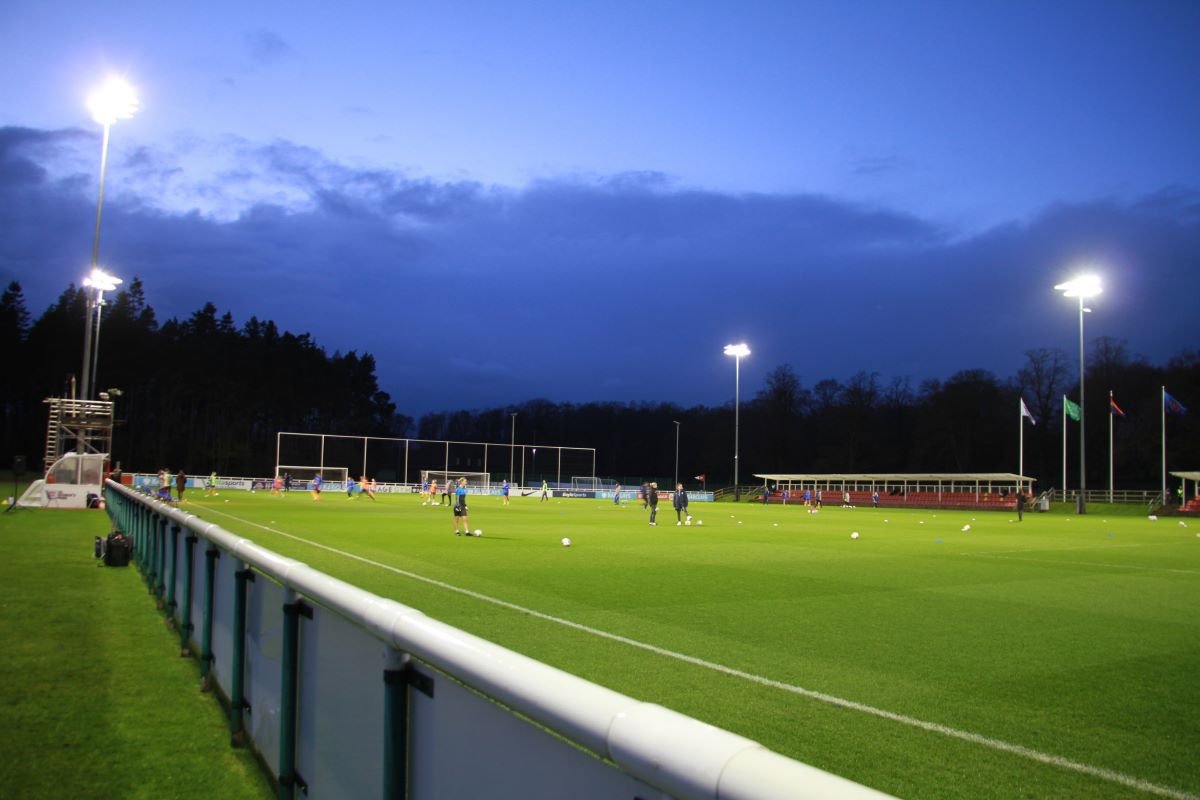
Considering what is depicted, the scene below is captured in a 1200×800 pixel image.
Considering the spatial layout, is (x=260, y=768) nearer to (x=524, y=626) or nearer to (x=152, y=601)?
(x=524, y=626)

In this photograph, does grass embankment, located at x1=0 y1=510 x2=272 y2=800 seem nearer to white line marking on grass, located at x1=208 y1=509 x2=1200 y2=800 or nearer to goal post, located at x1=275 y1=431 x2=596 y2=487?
white line marking on grass, located at x1=208 y1=509 x2=1200 y2=800

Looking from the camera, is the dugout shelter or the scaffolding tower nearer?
the scaffolding tower

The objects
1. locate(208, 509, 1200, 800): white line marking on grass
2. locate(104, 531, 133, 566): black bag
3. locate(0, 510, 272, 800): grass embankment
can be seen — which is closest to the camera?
locate(0, 510, 272, 800): grass embankment

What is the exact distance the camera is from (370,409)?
371 ft

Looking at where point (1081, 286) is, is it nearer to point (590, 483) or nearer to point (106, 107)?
point (590, 483)

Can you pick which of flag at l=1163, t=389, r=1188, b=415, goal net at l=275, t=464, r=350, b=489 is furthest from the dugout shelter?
goal net at l=275, t=464, r=350, b=489

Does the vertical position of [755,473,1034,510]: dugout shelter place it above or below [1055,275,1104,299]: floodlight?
below

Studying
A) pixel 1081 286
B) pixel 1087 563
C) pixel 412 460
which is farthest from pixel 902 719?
pixel 412 460

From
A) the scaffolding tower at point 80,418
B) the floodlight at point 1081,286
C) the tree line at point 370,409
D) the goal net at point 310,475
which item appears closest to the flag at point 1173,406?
the floodlight at point 1081,286

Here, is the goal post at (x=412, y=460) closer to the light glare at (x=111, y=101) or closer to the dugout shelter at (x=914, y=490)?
the dugout shelter at (x=914, y=490)

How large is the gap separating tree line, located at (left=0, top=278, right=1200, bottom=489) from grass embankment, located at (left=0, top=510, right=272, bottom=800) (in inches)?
3078

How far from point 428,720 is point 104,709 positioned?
4.94m

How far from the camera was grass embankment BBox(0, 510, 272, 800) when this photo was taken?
4891mm

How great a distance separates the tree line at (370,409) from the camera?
84438 millimetres
